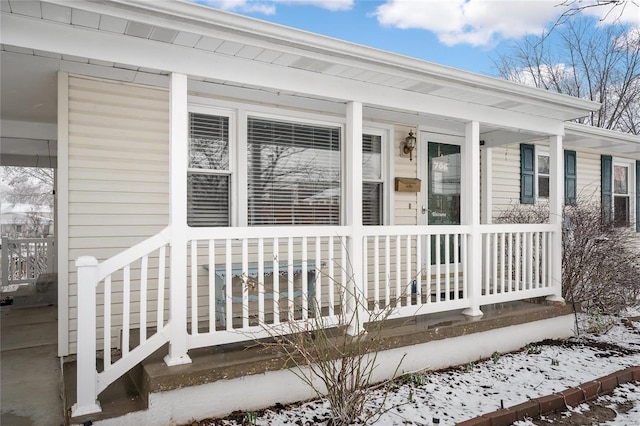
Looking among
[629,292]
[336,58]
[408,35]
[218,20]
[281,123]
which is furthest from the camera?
[408,35]

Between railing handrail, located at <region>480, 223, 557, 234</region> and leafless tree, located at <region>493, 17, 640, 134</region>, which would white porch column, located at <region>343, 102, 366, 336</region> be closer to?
railing handrail, located at <region>480, 223, 557, 234</region>

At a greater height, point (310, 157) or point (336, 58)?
point (336, 58)

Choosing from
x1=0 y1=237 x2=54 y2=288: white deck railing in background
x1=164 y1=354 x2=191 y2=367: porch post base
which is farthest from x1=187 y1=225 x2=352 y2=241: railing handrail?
x1=0 y1=237 x2=54 y2=288: white deck railing in background

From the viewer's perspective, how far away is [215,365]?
9.86ft

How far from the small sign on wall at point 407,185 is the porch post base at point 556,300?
2066mm

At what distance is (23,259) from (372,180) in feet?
A: 20.7

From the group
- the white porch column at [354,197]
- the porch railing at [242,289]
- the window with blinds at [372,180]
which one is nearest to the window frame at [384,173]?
the window with blinds at [372,180]

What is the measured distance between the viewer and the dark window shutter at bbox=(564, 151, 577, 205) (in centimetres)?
761

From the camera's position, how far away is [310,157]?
203 inches

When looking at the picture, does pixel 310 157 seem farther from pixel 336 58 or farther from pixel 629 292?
pixel 629 292

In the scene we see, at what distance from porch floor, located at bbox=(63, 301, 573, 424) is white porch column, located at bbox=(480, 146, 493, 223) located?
271cm

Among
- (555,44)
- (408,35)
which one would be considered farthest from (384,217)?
(555,44)

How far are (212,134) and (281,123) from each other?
824 millimetres

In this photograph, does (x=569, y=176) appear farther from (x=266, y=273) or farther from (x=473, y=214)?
(x=266, y=273)
